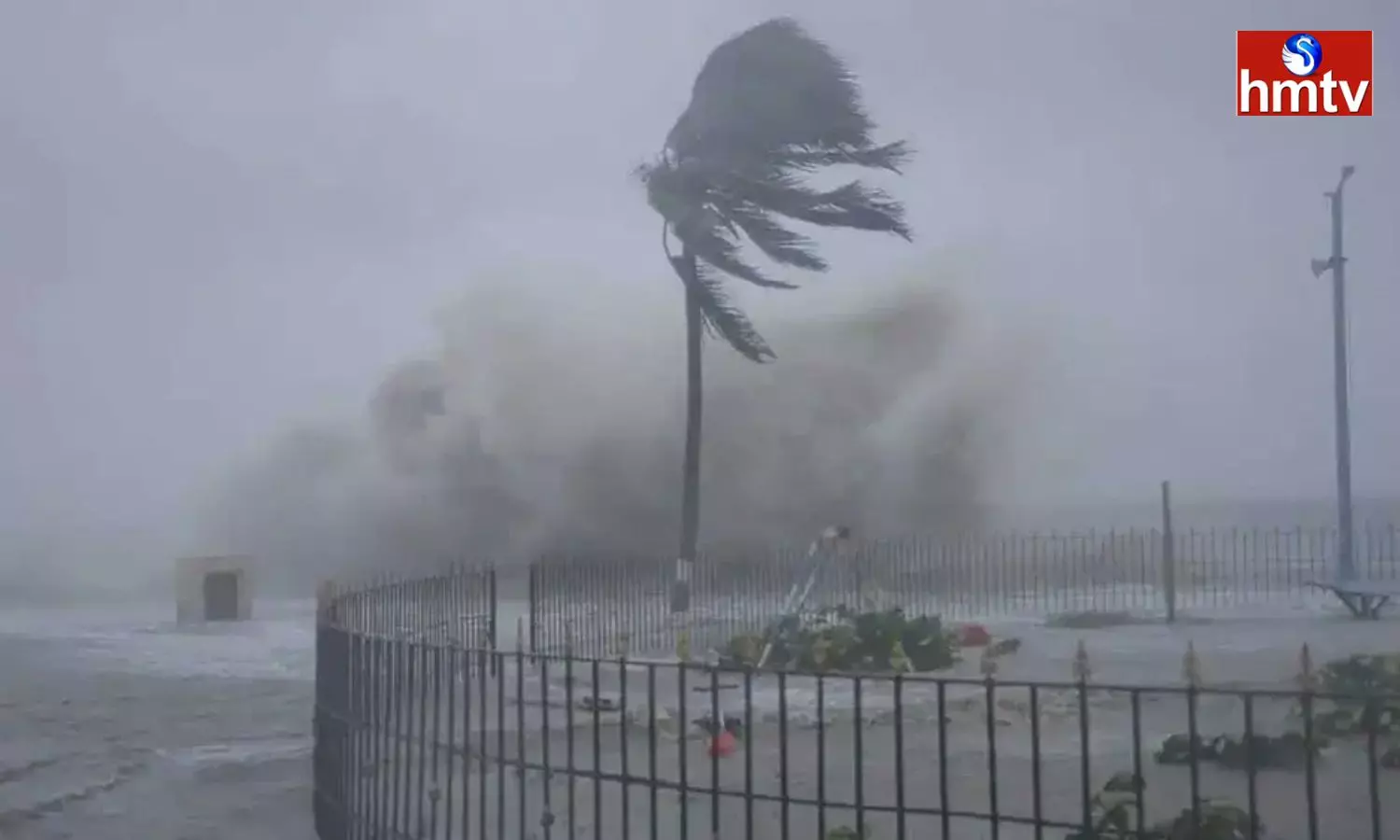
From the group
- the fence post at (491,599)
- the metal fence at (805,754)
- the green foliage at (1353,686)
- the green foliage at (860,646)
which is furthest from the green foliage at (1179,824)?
the fence post at (491,599)

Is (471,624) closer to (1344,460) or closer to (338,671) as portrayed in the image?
(338,671)

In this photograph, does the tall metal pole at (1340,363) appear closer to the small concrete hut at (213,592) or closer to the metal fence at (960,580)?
the metal fence at (960,580)

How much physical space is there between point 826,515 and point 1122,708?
14.3 metres

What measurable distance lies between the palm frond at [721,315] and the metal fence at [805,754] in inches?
359

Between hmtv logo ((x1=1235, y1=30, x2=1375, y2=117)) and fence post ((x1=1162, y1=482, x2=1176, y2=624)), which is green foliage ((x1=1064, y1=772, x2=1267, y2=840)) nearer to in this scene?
hmtv logo ((x1=1235, y1=30, x2=1375, y2=117))

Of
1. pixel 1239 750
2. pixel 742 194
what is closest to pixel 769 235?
pixel 742 194

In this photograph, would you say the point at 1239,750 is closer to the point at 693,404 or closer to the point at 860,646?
the point at 860,646

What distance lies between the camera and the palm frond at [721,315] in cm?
2109

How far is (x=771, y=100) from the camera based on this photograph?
21.0 meters

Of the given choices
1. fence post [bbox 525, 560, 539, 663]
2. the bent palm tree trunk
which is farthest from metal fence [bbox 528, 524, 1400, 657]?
the bent palm tree trunk

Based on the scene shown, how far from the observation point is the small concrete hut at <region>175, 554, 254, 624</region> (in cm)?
2319

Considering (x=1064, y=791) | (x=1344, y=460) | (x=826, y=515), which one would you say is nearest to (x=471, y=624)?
(x=1064, y=791)

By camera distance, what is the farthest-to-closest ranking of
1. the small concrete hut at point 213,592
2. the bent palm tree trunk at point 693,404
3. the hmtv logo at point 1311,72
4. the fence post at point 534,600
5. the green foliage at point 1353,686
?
1. the small concrete hut at point 213,592
2. the bent palm tree trunk at point 693,404
3. the fence post at point 534,600
4. the hmtv logo at point 1311,72
5. the green foliage at point 1353,686

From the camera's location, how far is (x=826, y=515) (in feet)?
81.1
